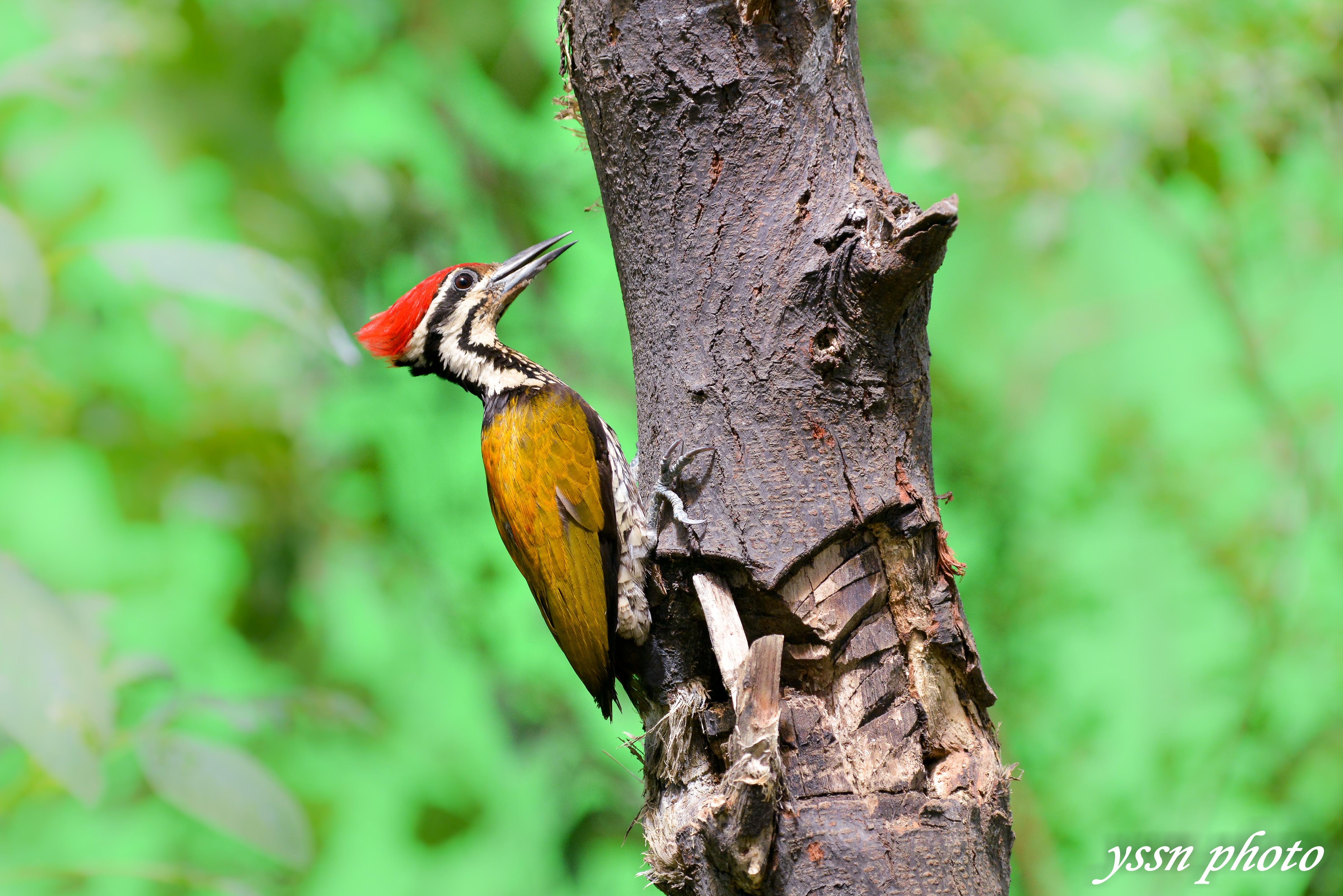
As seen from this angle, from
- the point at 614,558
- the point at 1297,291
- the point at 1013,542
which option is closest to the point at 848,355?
the point at 614,558

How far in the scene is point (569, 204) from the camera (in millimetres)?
3625

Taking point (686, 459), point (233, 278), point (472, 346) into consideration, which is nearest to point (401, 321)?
point (472, 346)

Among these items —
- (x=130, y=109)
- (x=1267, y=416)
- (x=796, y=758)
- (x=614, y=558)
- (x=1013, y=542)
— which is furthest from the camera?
(x=130, y=109)

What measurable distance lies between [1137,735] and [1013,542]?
3.00ft

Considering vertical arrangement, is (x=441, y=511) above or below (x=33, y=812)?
above

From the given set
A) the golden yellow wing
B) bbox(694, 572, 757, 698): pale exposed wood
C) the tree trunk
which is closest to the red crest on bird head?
the golden yellow wing

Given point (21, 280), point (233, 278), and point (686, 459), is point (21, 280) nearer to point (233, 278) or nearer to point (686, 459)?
point (233, 278)

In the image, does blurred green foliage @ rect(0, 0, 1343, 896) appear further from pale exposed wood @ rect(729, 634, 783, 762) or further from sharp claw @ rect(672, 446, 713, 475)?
pale exposed wood @ rect(729, 634, 783, 762)

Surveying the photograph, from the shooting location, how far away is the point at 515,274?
2434mm

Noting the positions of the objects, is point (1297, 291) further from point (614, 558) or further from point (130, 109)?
point (130, 109)

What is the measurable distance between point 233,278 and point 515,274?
0.76m

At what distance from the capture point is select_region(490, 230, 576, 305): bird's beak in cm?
241

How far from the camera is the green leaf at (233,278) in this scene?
2455 millimetres

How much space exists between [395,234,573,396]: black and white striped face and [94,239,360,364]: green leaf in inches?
7.9
